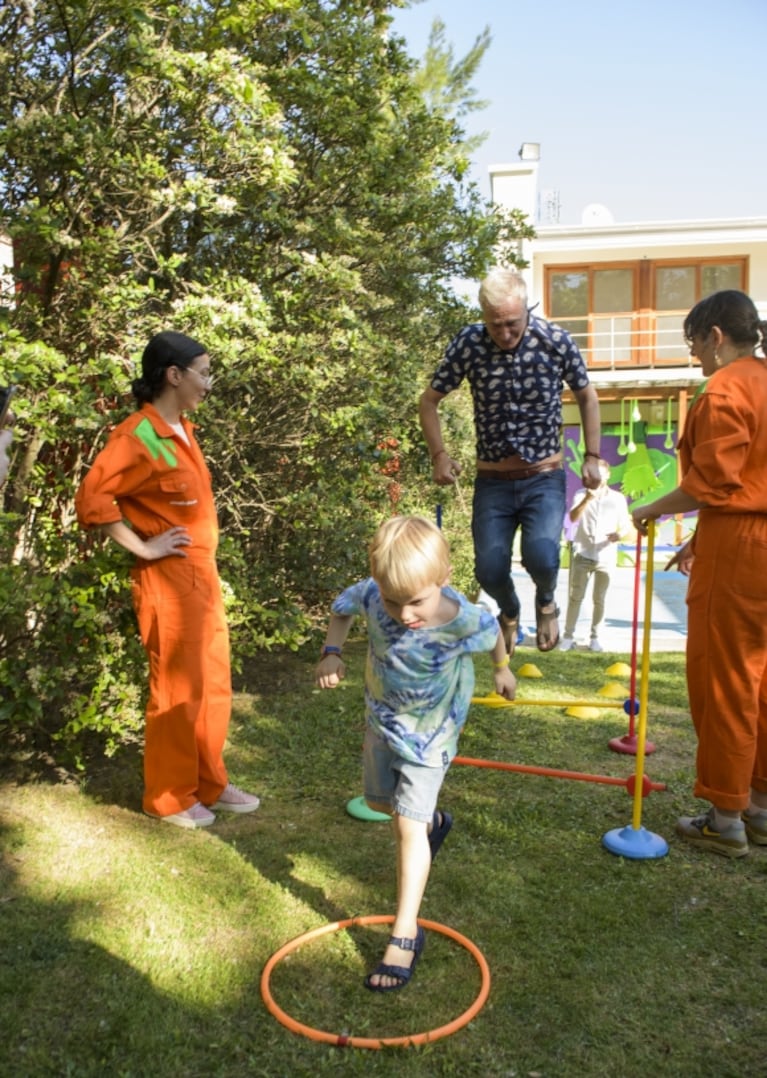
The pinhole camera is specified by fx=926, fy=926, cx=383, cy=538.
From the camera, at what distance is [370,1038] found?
100.0 inches

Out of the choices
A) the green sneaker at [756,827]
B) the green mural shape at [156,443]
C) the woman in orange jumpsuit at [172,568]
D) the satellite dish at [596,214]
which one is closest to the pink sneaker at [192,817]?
the woman in orange jumpsuit at [172,568]

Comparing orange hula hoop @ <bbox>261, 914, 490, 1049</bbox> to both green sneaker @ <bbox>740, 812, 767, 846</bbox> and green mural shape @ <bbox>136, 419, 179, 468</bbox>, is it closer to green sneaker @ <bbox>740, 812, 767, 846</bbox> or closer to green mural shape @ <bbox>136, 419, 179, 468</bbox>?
green sneaker @ <bbox>740, 812, 767, 846</bbox>

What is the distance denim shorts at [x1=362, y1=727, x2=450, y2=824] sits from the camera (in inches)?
112

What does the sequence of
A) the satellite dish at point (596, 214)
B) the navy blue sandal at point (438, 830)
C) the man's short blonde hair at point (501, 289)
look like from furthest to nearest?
the satellite dish at point (596, 214), the man's short blonde hair at point (501, 289), the navy blue sandal at point (438, 830)

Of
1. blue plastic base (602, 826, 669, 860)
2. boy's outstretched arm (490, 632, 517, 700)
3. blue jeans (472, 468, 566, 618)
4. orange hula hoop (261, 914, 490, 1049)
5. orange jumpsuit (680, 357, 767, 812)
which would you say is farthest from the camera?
blue jeans (472, 468, 566, 618)

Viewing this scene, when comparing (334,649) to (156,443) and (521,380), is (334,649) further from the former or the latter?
(521,380)

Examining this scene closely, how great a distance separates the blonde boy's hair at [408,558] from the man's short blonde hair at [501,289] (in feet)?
5.76

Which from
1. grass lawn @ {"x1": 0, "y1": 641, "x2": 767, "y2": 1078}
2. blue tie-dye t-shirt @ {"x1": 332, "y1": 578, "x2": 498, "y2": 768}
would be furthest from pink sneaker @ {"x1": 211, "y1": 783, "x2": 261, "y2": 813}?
blue tie-dye t-shirt @ {"x1": 332, "y1": 578, "x2": 498, "y2": 768}

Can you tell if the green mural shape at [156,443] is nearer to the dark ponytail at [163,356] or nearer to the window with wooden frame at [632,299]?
the dark ponytail at [163,356]

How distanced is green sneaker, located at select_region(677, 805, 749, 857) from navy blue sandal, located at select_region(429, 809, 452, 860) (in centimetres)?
123

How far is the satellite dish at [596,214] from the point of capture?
2331 cm

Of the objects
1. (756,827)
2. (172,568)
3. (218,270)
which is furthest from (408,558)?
(218,270)

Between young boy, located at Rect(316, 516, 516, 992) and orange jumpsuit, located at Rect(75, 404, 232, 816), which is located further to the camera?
orange jumpsuit, located at Rect(75, 404, 232, 816)

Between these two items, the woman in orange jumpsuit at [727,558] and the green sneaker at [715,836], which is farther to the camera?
the green sneaker at [715,836]
